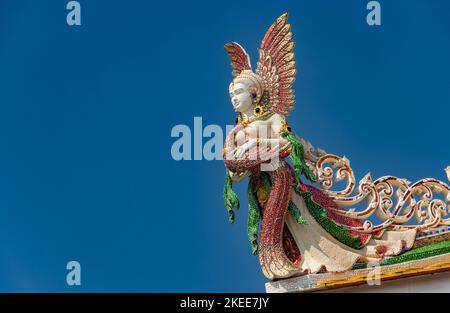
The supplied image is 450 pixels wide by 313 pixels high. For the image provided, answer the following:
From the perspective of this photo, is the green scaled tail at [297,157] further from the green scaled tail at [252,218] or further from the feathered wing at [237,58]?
the feathered wing at [237,58]

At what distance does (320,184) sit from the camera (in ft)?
48.8

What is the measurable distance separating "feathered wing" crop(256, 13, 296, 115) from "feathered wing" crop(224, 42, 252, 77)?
0.66ft

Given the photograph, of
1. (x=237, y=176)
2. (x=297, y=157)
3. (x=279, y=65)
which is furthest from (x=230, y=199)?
(x=279, y=65)

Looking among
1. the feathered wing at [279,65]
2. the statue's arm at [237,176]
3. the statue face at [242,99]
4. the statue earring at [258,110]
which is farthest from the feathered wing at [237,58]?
the statue's arm at [237,176]

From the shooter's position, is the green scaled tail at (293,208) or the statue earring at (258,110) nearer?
the green scaled tail at (293,208)

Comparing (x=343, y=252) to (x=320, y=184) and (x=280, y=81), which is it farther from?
(x=280, y=81)

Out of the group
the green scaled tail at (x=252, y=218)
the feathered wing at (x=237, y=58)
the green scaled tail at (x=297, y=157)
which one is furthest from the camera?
the feathered wing at (x=237, y=58)

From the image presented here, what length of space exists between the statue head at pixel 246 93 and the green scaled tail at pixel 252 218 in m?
1.03

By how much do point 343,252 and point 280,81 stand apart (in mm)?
2579

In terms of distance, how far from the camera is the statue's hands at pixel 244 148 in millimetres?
14609

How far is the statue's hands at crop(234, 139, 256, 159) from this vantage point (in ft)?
47.9

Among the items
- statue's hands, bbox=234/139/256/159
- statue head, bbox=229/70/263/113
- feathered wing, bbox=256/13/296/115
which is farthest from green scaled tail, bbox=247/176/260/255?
feathered wing, bbox=256/13/296/115
